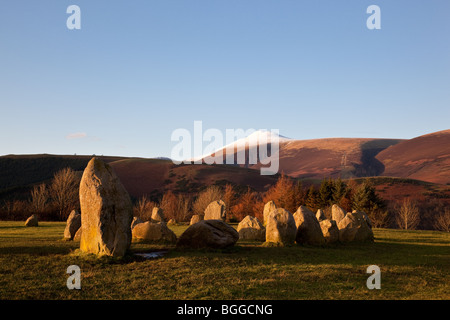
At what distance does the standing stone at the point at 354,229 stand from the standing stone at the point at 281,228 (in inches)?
212

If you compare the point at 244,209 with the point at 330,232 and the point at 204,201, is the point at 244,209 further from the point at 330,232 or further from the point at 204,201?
the point at 330,232

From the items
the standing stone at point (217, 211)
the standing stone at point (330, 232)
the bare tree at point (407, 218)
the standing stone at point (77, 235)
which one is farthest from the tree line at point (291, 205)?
the standing stone at point (77, 235)

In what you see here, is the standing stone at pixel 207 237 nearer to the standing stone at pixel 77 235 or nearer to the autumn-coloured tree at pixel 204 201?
the standing stone at pixel 77 235

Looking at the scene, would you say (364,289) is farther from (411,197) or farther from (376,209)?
(411,197)

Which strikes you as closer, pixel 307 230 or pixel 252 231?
pixel 307 230

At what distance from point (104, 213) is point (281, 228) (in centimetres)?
970

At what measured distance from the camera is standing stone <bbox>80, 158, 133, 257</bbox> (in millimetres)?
13922

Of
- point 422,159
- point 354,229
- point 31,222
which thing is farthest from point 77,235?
point 422,159

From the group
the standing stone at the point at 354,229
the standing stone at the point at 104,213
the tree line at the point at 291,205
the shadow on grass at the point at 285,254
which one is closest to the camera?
the standing stone at the point at 104,213

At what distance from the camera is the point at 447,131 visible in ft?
533

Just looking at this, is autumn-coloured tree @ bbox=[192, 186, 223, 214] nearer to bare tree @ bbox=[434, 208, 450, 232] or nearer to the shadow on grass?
bare tree @ bbox=[434, 208, 450, 232]

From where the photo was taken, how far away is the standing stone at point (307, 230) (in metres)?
20.3

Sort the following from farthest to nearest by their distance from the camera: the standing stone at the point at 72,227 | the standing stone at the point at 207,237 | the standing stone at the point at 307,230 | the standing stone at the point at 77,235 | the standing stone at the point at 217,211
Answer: the standing stone at the point at 217,211 < the standing stone at the point at 72,227 < the standing stone at the point at 307,230 < the standing stone at the point at 77,235 < the standing stone at the point at 207,237

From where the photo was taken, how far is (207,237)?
57.2 ft
